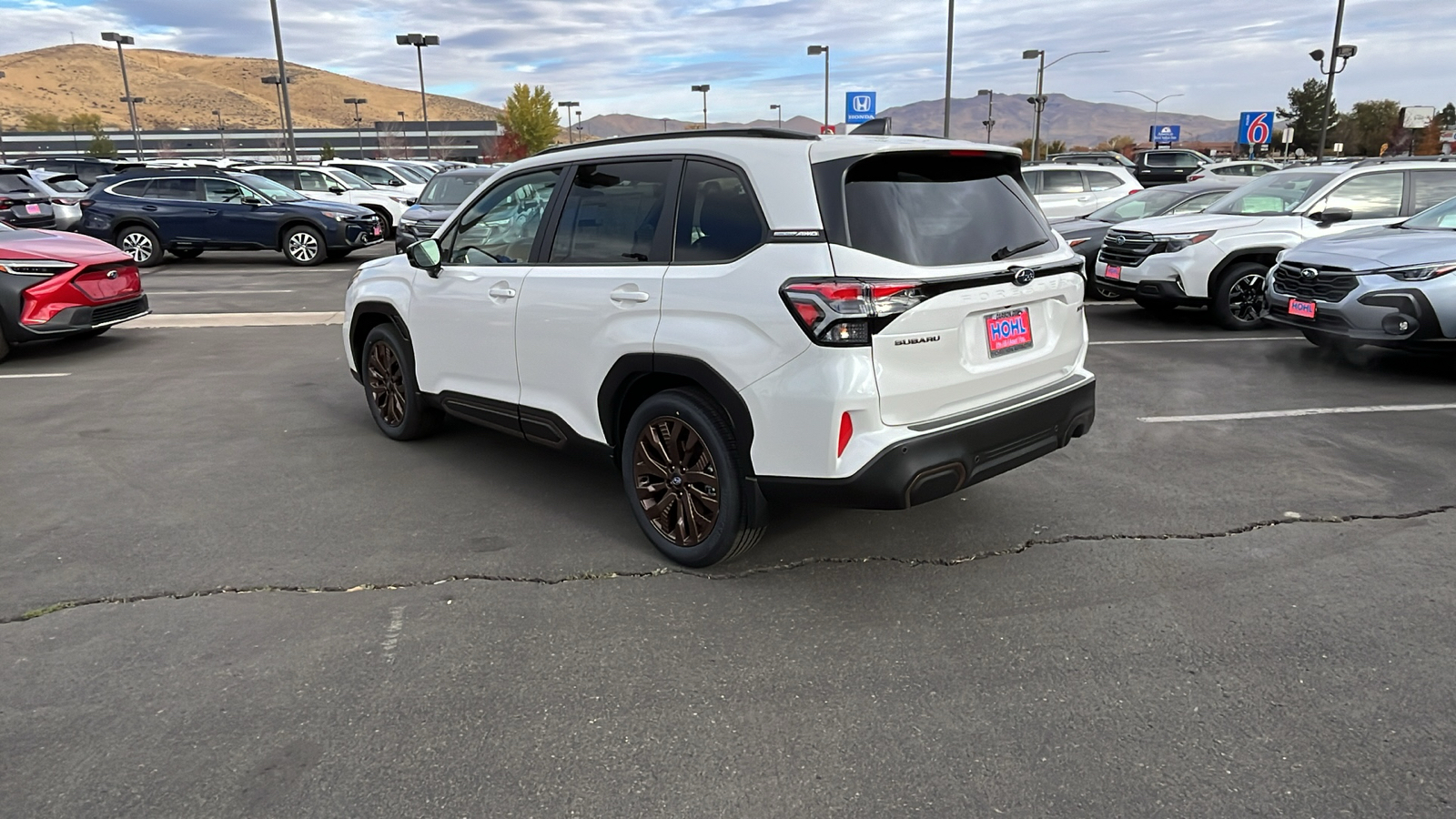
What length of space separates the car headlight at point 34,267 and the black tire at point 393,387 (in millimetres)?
4302

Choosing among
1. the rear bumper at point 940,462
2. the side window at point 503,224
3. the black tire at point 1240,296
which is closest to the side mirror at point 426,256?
the side window at point 503,224

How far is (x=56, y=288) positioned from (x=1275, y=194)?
12065 mm

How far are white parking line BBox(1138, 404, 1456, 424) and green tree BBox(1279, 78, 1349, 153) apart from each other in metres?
73.8

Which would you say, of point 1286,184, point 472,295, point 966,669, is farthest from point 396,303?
point 1286,184

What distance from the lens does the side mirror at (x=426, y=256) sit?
506 cm

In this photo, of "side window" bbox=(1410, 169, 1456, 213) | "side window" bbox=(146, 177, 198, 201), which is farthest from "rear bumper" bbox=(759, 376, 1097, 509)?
"side window" bbox=(146, 177, 198, 201)

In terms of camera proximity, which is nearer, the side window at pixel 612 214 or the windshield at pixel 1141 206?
the side window at pixel 612 214

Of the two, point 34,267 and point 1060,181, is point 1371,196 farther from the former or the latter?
point 34,267

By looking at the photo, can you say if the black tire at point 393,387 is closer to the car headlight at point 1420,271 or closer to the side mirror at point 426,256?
the side mirror at point 426,256

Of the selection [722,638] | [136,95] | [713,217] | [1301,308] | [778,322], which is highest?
[136,95]

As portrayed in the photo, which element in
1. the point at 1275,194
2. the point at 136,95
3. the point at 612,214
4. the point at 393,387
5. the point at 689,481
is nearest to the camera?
the point at 689,481

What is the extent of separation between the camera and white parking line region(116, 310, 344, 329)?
34.7 ft

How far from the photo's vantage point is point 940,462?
11.4 ft

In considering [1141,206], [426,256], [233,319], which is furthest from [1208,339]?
[233,319]
